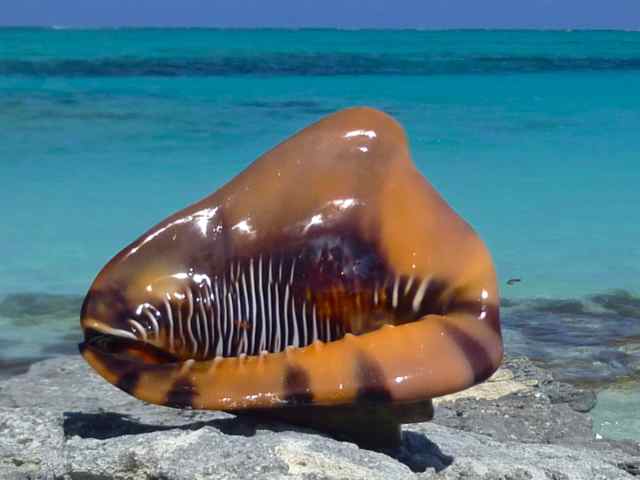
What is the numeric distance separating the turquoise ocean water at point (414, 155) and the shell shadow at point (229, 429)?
6.87ft

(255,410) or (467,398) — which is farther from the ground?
(255,410)

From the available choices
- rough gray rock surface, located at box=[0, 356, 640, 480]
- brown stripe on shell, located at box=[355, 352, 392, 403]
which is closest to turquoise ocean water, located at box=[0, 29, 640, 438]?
rough gray rock surface, located at box=[0, 356, 640, 480]

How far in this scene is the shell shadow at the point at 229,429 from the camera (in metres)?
3.14

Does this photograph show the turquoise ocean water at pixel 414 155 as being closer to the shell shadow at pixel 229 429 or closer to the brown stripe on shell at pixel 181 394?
the shell shadow at pixel 229 429

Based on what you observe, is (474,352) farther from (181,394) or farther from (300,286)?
(181,394)

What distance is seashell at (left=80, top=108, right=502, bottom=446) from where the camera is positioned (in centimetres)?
316

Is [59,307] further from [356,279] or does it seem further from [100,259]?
[356,279]

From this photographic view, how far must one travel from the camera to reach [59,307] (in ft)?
24.1

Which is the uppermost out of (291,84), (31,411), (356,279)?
(356,279)

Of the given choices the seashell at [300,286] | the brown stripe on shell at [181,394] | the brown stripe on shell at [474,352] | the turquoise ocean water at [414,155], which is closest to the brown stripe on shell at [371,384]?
the seashell at [300,286]

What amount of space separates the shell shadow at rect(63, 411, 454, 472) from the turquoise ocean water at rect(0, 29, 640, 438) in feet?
6.87

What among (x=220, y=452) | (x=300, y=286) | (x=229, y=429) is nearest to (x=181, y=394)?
(x=229, y=429)

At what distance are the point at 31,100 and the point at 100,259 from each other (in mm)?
14044

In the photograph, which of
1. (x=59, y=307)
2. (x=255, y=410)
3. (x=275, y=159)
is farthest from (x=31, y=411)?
(x=59, y=307)
